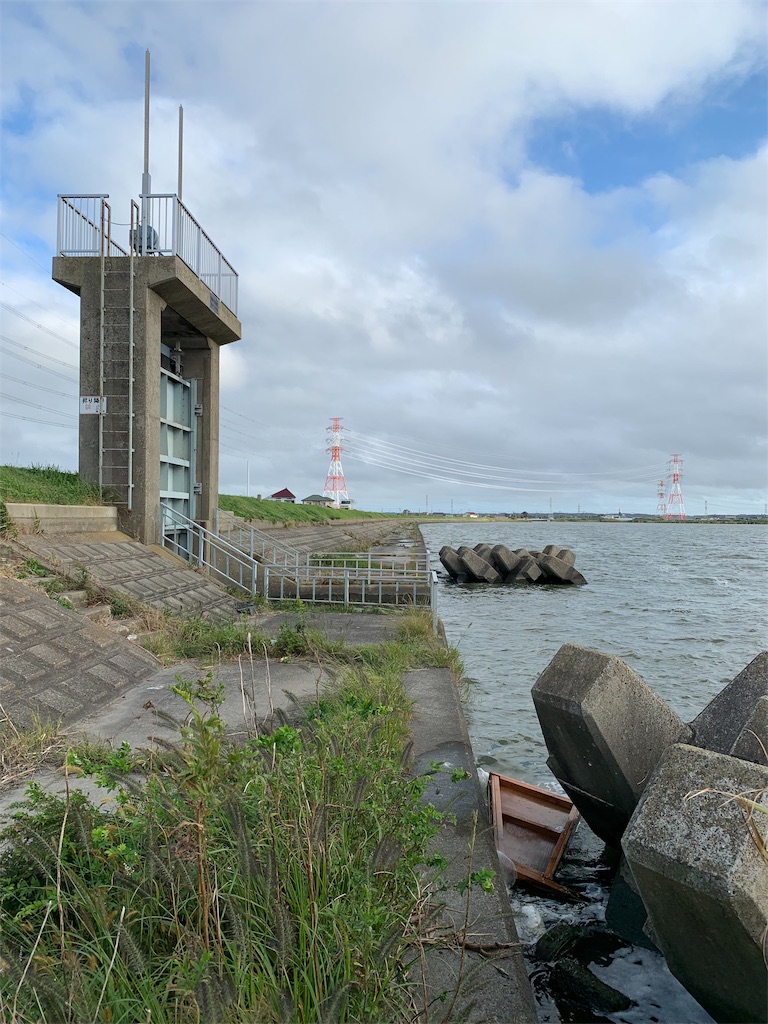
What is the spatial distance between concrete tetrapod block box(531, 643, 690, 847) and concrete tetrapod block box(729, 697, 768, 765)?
78 centimetres

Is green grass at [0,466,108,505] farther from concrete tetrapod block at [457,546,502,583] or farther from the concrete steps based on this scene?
concrete tetrapod block at [457,546,502,583]

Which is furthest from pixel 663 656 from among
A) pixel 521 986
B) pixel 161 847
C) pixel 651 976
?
pixel 161 847

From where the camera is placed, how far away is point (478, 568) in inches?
1177

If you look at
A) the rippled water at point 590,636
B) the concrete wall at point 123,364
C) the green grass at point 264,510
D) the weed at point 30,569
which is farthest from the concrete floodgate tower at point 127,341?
the green grass at point 264,510

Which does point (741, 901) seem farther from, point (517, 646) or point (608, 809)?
point (517, 646)

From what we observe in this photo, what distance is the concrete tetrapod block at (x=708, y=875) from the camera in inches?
99.4

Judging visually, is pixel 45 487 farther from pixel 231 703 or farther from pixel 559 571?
pixel 559 571

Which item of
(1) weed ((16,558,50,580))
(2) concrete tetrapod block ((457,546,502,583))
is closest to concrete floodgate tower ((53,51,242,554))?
(1) weed ((16,558,50,580))

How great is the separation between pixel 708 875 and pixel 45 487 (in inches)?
423

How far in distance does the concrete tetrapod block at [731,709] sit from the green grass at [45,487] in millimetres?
8601

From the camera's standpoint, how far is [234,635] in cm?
845

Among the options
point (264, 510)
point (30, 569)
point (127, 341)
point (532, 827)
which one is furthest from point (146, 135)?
point (264, 510)

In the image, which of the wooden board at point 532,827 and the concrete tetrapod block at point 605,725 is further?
the wooden board at point 532,827

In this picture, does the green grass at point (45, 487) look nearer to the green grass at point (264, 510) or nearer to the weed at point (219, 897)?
the weed at point (219, 897)
